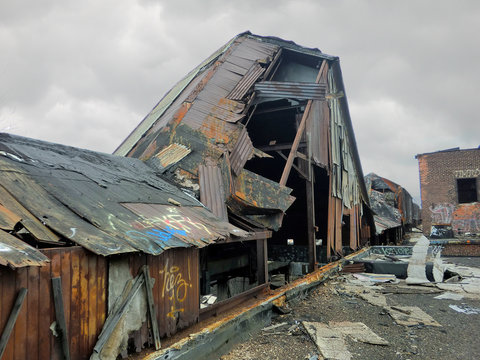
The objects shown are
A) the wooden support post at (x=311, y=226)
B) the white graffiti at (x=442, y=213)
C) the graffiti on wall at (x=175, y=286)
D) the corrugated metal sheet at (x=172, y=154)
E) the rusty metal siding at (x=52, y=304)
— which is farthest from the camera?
the white graffiti at (x=442, y=213)

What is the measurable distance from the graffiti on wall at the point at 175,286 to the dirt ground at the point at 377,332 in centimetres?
121

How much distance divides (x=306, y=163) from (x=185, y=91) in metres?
4.47

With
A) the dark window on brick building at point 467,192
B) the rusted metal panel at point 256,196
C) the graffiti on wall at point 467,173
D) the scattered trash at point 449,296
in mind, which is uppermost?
the graffiti on wall at point 467,173

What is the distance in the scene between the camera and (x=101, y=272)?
3656mm

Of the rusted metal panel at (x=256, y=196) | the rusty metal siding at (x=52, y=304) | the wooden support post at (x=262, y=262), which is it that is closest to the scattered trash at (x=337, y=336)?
the wooden support post at (x=262, y=262)

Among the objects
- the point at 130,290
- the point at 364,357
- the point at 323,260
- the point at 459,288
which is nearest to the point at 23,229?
the point at 130,290

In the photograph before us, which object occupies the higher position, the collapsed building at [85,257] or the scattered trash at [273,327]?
the collapsed building at [85,257]

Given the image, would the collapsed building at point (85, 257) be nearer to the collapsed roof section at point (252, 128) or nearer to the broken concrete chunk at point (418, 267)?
the collapsed roof section at point (252, 128)

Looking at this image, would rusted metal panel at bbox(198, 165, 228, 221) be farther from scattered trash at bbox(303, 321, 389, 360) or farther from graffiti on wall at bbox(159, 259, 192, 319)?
scattered trash at bbox(303, 321, 389, 360)

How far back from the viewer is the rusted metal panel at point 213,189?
22.0 ft

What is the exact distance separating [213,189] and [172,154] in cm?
149

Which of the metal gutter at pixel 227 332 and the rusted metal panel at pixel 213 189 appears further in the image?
the rusted metal panel at pixel 213 189

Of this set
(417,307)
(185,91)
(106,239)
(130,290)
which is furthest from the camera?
(185,91)

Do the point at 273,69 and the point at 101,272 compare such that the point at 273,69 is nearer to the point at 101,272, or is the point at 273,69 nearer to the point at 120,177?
the point at 120,177
